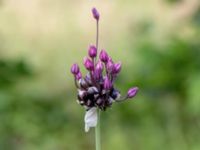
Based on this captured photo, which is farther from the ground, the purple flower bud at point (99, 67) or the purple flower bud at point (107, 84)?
the purple flower bud at point (99, 67)

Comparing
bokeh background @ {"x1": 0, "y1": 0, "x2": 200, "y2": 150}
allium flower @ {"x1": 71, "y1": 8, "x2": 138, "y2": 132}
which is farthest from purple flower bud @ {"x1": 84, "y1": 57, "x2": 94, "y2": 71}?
bokeh background @ {"x1": 0, "y1": 0, "x2": 200, "y2": 150}

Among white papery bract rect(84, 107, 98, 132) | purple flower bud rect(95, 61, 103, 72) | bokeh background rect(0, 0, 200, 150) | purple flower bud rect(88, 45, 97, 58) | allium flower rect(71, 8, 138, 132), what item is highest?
purple flower bud rect(88, 45, 97, 58)

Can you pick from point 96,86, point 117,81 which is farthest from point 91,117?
point 117,81

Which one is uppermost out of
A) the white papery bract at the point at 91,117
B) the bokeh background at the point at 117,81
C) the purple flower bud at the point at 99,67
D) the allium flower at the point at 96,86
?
the purple flower bud at the point at 99,67

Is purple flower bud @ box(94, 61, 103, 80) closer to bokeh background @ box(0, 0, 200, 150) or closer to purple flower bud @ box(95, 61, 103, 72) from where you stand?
purple flower bud @ box(95, 61, 103, 72)

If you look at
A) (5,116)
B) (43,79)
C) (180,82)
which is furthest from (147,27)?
(5,116)

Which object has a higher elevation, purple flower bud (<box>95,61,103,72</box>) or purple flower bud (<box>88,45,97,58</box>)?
purple flower bud (<box>88,45,97,58</box>)

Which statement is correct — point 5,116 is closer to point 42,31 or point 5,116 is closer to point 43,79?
point 43,79

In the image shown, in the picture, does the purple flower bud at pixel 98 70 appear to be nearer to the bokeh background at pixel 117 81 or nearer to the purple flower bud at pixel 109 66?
the purple flower bud at pixel 109 66

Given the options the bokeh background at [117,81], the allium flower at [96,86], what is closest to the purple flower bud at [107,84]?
the allium flower at [96,86]
